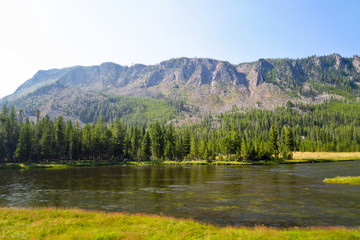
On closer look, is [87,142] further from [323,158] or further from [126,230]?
[323,158]

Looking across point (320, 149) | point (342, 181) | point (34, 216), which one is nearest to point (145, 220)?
point (34, 216)

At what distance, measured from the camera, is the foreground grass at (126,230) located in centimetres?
1665

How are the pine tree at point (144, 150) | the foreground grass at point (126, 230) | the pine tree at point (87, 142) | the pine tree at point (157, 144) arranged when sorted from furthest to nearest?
the pine tree at point (157, 144) → the pine tree at point (144, 150) → the pine tree at point (87, 142) → the foreground grass at point (126, 230)

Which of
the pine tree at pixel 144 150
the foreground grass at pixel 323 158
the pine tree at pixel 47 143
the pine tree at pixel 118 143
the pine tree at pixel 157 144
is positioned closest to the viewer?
the pine tree at pixel 47 143

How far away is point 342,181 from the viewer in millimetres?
48000

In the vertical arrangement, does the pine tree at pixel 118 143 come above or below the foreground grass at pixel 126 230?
above

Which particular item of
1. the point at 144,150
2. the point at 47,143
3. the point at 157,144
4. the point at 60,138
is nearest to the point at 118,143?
the point at 144,150

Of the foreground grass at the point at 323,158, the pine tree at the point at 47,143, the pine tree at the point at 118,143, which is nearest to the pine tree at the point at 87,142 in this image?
the pine tree at the point at 118,143

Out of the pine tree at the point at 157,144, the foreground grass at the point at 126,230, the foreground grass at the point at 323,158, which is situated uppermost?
the pine tree at the point at 157,144

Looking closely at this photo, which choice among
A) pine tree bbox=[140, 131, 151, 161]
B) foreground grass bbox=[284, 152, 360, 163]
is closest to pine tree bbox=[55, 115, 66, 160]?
pine tree bbox=[140, 131, 151, 161]

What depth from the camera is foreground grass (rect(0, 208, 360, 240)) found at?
1665cm

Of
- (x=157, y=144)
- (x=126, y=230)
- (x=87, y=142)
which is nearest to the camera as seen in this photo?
(x=126, y=230)

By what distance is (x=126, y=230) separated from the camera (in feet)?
59.5

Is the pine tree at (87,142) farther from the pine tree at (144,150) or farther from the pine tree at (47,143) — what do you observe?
the pine tree at (144,150)
